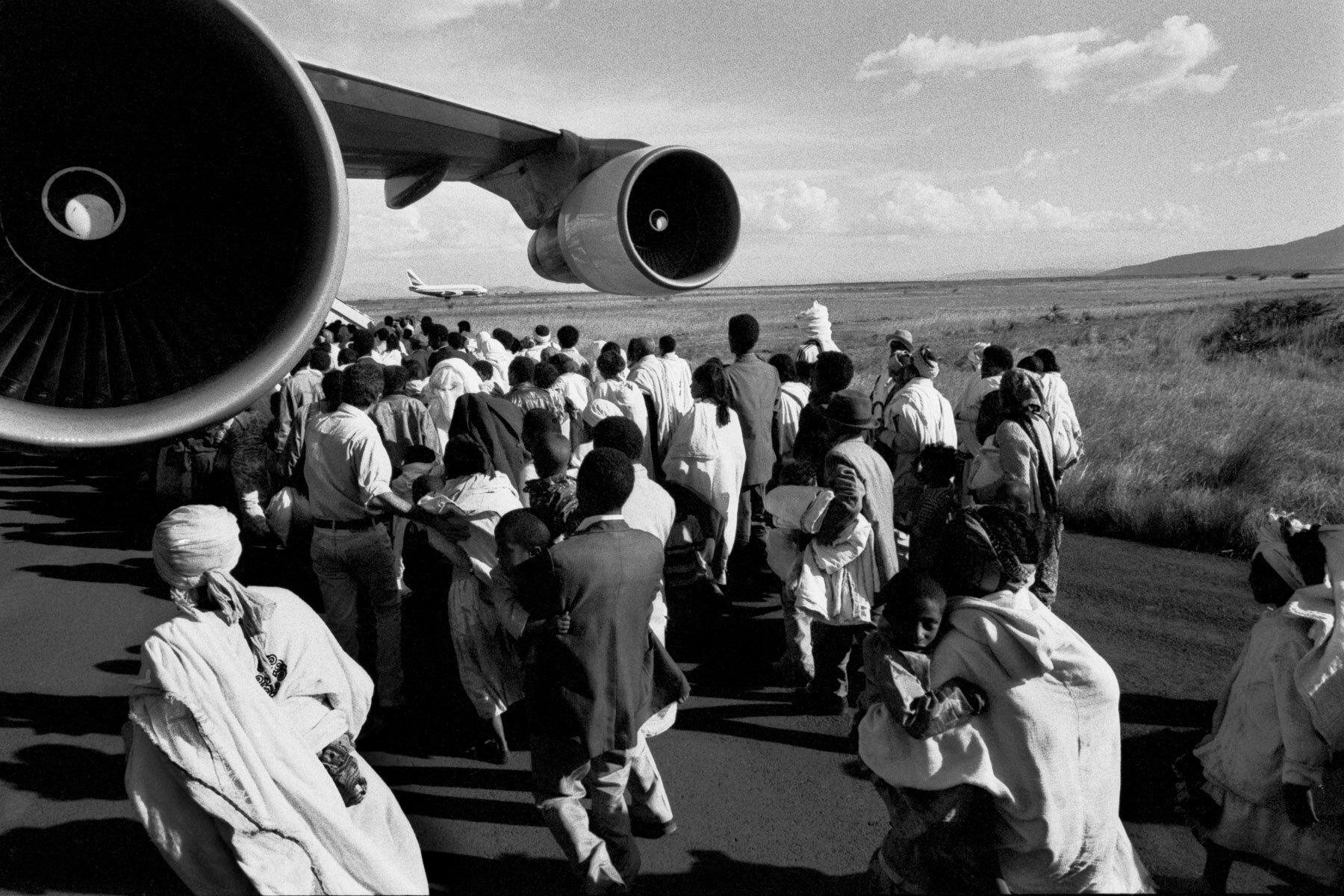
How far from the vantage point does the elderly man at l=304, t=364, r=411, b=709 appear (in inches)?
177

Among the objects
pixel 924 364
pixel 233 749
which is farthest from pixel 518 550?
pixel 924 364

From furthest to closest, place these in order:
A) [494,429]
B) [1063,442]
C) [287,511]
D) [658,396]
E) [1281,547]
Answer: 1. [658,396]
2. [1063,442]
3. [494,429]
4. [287,511]
5. [1281,547]

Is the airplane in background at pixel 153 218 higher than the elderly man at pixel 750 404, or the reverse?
the airplane in background at pixel 153 218

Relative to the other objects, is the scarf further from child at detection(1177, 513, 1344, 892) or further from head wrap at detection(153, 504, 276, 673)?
child at detection(1177, 513, 1344, 892)

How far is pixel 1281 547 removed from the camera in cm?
318

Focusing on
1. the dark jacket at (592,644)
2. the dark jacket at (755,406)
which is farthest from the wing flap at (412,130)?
the dark jacket at (592,644)

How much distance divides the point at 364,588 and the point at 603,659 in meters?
2.23

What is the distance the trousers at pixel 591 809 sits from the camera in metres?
3.04

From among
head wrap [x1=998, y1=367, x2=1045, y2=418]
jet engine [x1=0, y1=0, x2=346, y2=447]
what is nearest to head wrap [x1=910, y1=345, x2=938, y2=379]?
head wrap [x1=998, y1=367, x2=1045, y2=418]

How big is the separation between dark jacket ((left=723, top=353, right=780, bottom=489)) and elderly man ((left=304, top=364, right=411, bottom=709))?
2.58 m

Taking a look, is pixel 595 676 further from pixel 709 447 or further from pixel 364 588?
pixel 709 447

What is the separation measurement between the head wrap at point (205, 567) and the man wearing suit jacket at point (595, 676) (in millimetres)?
870

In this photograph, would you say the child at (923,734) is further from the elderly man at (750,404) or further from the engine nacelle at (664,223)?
the elderly man at (750,404)

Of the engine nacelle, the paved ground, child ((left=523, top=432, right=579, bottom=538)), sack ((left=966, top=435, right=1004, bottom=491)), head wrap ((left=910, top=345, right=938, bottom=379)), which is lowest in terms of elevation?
the paved ground
